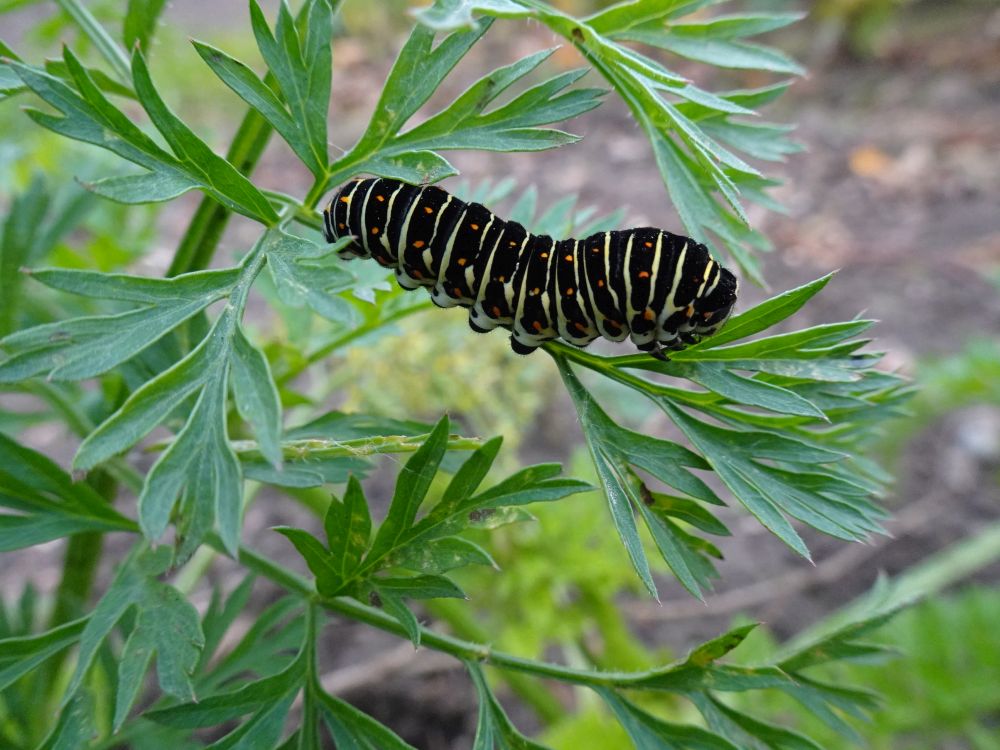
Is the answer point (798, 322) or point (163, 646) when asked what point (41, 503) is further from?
point (798, 322)

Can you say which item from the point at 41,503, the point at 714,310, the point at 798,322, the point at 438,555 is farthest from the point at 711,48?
the point at 798,322

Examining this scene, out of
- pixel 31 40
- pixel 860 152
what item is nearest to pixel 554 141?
pixel 31 40

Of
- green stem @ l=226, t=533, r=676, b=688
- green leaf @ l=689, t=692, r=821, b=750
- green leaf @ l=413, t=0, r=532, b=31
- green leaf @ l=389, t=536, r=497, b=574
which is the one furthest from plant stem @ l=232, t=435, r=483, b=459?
green leaf @ l=689, t=692, r=821, b=750

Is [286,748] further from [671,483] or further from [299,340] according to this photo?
[299,340]

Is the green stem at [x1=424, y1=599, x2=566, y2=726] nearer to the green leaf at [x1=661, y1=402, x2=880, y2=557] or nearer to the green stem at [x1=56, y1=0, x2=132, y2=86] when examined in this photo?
the green leaf at [x1=661, y1=402, x2=880, y2=557]

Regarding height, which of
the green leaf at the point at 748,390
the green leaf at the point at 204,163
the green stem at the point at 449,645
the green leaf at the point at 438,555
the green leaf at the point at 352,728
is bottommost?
the green leaf at the point at 352,728

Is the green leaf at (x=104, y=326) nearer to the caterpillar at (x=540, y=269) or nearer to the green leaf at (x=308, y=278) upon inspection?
the green leaf at (x=308, y=278)

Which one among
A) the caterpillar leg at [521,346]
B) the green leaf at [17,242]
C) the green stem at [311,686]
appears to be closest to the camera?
the green stem at [311,686]

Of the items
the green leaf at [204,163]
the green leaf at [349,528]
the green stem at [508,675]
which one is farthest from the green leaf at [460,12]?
the green stem at [508,675]
